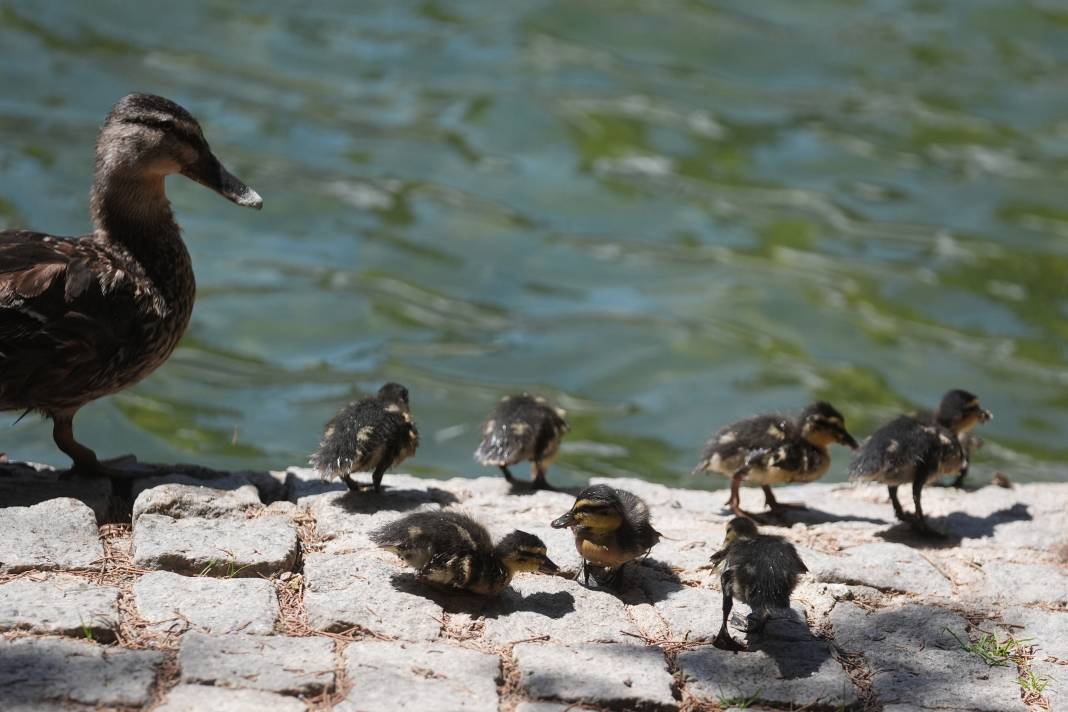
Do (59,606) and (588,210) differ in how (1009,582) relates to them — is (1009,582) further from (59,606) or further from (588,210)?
(588,210)

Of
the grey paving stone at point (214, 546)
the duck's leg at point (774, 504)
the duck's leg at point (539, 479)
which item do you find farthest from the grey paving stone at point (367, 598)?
the duck's leg at point (774, 504)

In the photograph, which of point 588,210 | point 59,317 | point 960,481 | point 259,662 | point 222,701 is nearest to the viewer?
point 222,701

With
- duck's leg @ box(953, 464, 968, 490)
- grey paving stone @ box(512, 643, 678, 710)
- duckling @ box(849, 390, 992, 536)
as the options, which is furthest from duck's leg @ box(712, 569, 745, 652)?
duck's leg @ box(953, 464, 968, 490)

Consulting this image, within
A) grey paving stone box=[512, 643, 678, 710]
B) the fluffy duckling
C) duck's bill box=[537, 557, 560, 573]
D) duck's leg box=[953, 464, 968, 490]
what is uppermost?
duck's leg box=[953, 464, 968, 490]

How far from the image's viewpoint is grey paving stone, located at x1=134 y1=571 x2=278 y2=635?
453 centimetres

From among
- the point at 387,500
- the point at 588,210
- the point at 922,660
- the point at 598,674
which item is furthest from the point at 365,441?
the point at 588,210

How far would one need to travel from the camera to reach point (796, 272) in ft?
38.4

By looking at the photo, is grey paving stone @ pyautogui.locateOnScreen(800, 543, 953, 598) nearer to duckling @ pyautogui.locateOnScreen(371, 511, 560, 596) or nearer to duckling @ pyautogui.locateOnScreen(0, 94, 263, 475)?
duckling @ pyautogui.locateOnScreen(371, 511, 560, 596)

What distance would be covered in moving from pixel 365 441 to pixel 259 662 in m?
1.46

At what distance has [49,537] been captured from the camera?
16.4 ft

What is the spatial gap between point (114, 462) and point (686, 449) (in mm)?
4291

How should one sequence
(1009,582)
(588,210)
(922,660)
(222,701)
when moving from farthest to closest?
(588,210) < (1009,582) < (922,660) < (222,701)

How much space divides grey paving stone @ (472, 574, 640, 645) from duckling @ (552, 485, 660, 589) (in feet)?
0.42

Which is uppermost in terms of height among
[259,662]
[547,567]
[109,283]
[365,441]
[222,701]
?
[109,283]
